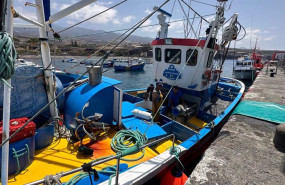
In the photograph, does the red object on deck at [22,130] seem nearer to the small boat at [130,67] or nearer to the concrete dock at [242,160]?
the concrete dock at [242,160]

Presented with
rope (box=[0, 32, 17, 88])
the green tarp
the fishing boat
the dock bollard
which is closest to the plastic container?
the fishing boat

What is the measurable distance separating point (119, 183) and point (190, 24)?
807cm

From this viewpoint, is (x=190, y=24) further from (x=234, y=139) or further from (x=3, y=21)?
(x=3, y=21)

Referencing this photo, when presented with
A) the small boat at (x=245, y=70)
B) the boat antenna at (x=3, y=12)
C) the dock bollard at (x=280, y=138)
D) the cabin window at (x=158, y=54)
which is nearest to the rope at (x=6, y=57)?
the boat antenna at (x=3, y=12)

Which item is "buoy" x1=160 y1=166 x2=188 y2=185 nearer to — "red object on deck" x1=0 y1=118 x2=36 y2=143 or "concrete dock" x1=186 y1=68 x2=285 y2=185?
"concrete dock" x1=186 y1=68 x2=285 y2=185

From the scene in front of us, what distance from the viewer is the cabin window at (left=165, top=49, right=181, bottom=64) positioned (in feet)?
23.8

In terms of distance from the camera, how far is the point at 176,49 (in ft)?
23.7

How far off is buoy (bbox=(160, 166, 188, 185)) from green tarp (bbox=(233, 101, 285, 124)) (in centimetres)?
323

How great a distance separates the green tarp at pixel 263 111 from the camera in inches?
191

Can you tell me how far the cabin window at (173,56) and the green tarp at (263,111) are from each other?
3.19 metres

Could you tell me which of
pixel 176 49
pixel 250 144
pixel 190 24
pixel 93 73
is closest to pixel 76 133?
pixel 93 73

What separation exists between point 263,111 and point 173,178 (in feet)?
13.1

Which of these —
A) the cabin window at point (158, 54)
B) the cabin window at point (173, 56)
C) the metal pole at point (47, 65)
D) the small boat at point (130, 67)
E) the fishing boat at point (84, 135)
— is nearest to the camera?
the fishing boat at point (84, 135)

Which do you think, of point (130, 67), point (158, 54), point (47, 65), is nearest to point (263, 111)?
point (158, 54)
